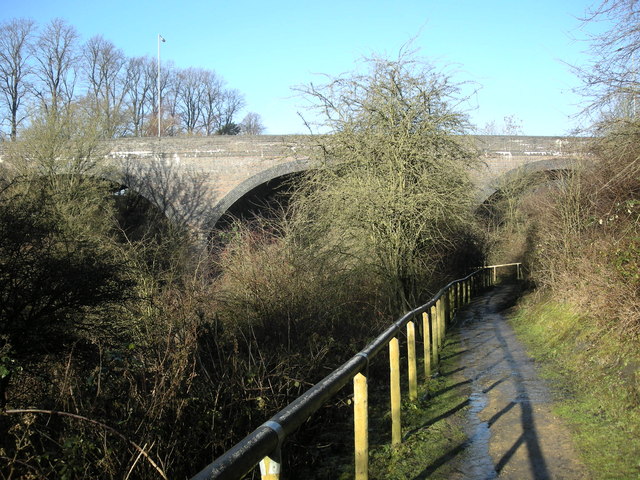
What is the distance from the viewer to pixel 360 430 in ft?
12.0

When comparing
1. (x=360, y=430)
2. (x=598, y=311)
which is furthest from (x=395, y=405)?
(x=598, y=311)

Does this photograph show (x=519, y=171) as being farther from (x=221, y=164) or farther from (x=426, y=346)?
(x=426, y=346)

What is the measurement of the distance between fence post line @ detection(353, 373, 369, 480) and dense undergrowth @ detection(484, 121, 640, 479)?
1.50 metres

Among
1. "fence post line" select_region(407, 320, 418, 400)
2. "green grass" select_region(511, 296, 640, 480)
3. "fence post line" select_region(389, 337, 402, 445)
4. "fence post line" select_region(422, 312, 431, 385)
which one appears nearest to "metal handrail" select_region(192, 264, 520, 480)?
"fence post line" select_region(389, 337, 402, 445)

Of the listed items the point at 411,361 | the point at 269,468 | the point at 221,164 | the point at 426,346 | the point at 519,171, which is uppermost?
the point at 221,164

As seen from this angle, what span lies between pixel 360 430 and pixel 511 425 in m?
2.01

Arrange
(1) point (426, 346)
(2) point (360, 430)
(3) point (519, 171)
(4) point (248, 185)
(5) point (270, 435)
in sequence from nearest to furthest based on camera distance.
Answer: (5) point (270, 435) → (2) point (360, 430) → (1) point (426, 346) → (3) point (519, 171) → (4) point (248, 185)

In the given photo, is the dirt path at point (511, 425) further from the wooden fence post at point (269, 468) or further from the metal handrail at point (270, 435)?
the wooden fence post at point (269, 468)

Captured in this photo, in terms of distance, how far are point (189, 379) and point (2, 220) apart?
11.1 feet

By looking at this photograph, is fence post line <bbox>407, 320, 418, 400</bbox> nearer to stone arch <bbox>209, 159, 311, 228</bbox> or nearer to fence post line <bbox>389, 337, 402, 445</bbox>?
fence post line <bbox>389, 337, 402, 445</bbox>

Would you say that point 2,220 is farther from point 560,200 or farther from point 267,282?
point 560,200

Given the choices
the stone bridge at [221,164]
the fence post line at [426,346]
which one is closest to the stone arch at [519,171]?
the stone bridge at [221,164]

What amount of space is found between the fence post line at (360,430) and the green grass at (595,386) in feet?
→ 4.88

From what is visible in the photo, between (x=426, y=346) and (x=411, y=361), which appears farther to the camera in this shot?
(x=426, y=346)
